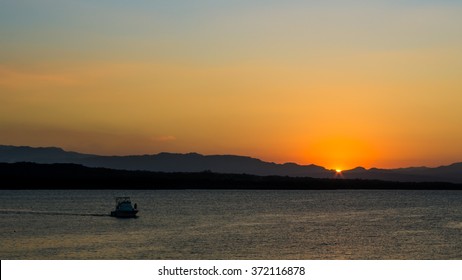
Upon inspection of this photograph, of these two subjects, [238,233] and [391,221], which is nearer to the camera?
[238,233]

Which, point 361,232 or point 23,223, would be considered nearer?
point 361,232

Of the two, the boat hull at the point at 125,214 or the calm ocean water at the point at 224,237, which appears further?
the boat hull at the point at 125,214

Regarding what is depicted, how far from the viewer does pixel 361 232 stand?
81188 mm

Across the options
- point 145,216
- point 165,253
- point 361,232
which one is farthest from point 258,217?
point 165,253

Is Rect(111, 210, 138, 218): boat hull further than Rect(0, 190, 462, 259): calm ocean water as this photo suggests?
Yes

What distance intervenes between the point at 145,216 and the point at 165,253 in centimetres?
4355

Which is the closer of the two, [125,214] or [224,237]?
[224,237]

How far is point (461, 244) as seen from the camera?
2736 inches
